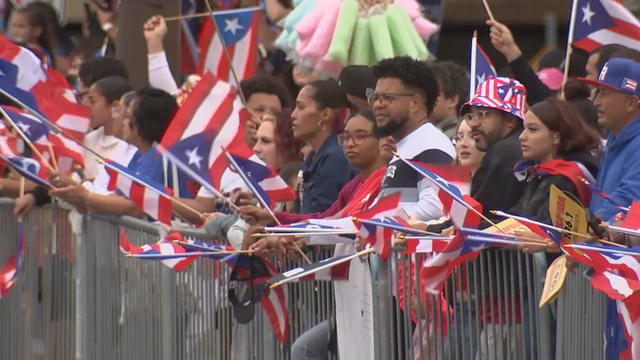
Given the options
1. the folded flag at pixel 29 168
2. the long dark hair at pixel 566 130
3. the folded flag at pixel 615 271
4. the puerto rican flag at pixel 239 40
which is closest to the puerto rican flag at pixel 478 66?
the long dark hair at pixel 566 130

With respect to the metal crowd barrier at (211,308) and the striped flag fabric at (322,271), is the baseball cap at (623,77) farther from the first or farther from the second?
the striped flag fabric at (322,271)

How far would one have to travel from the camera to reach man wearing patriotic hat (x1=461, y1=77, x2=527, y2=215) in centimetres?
786

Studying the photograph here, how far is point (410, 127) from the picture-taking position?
28.1 feet

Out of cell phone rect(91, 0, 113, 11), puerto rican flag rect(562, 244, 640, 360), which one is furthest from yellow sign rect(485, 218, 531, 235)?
cell phone rect(91, 0, 113, 11)

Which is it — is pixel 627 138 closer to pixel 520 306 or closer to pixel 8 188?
pixel 520 306

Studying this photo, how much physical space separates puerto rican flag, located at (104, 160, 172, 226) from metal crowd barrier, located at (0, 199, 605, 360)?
10cm

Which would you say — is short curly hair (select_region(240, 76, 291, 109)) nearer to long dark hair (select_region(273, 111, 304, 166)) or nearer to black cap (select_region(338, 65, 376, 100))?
long dark hair (select_region(273, 111, 304, 166))

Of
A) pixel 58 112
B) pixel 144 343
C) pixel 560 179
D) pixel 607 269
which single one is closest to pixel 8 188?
pixel 58 112

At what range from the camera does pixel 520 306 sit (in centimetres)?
670

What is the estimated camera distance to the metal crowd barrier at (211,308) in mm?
6660

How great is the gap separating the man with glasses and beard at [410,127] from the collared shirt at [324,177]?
49cm

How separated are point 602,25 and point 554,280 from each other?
12.4ft

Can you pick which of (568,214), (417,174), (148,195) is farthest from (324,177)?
(568,214)

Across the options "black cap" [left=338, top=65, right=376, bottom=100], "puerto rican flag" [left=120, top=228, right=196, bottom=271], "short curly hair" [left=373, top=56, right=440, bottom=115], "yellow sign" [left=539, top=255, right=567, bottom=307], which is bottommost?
"yellow sign" [left=539, top=255, right=567, bottom=307]
